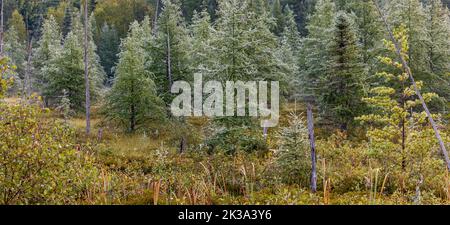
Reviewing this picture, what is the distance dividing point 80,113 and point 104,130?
17.2 ft

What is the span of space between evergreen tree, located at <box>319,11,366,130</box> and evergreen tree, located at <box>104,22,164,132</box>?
398 inches

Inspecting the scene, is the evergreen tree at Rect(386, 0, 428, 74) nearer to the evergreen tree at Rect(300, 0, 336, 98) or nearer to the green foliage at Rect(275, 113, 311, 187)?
the evergreen tree at Rect(300, 0, 336, 98)

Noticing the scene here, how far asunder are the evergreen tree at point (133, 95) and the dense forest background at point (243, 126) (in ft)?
0.28

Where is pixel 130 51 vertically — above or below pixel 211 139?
above

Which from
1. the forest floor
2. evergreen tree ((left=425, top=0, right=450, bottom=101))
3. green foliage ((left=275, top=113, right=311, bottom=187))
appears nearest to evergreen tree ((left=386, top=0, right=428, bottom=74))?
evergreen tree ((left=425, top=0, right=450, bottom=101))

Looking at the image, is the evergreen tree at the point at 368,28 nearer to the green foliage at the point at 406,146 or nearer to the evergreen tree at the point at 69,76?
the green foliage at the point at 406,146

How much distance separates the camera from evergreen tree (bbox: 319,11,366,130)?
72.2 ft

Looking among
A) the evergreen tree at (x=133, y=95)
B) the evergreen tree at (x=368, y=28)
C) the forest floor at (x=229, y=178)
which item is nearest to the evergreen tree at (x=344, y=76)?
the forest floor at (x=229, y=178)

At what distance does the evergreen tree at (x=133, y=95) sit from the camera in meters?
24.2
